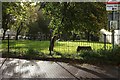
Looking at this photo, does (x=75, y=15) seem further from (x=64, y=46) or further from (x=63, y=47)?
(x=64, y=46)

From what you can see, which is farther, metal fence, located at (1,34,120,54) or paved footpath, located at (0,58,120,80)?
metal fence, located at (1,34,120,54)

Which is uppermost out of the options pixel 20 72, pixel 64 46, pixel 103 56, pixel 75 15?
pixel 75 15

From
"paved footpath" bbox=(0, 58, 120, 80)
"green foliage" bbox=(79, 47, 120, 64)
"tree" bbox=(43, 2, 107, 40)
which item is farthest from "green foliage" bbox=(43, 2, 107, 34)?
"paved footpath" bbox=(0, 58, 120, 80)

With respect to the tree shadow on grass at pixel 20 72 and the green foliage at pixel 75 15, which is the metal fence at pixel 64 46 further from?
the tree shadow on grass at pixel 20 72

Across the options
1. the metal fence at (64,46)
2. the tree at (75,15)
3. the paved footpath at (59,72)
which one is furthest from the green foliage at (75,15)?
the paved footpath at (59,72)

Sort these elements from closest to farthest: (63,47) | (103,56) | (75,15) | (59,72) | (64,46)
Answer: (59,72), (103,56), (75,15), (63,47), (64,46)

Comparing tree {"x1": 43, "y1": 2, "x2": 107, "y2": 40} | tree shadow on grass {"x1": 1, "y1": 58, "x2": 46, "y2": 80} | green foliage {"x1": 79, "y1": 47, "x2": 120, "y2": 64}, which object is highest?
tree {"x1": 43, "y1": 2, "x2": 107, "y2": 40}

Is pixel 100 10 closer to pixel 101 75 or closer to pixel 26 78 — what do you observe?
pixel 101 75

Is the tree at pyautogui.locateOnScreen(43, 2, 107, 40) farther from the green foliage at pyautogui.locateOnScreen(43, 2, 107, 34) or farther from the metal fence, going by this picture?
the metal fence

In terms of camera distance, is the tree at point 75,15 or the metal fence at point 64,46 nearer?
the tree at point 75,15

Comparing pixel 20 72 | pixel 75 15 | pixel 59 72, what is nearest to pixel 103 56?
pixel 59 72

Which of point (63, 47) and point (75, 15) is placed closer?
point (75, 15)

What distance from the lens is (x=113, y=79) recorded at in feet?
22.5

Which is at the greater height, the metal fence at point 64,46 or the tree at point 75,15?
the tree at point 75,15
